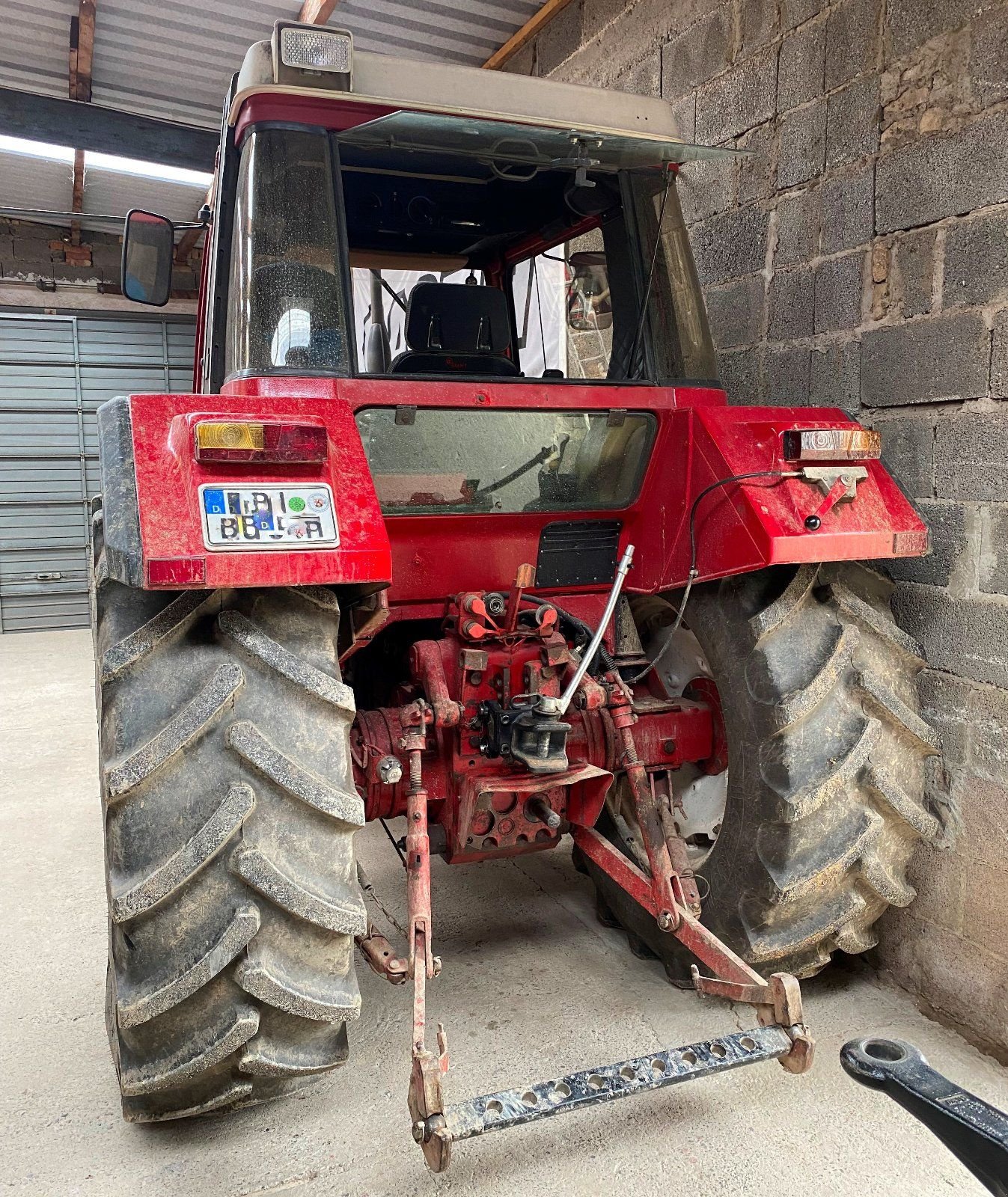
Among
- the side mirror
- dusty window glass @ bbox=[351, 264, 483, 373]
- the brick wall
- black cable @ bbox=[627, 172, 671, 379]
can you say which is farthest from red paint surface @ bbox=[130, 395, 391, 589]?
the brick wall

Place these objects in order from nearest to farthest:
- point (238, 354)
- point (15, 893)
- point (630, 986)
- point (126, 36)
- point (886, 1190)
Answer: point (886, 1190)
point (238, 354)
point (630, 986)
point (15, 893)
point (126, 36)

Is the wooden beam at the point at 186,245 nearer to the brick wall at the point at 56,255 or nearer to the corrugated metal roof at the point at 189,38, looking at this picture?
the brick wall at the point at 56,255

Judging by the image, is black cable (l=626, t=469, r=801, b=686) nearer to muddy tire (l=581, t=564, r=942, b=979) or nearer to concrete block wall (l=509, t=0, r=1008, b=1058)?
muddy tire (l=581, t=564, r=942, b=979)

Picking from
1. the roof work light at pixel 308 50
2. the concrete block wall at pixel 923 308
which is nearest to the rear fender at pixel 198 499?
the roof work light at pixel 308 50

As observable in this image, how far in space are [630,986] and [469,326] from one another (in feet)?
6.44

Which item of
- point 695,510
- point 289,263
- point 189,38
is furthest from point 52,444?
point 695,510

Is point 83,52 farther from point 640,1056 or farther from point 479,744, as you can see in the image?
point 640,1056

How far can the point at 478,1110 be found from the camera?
158 cm

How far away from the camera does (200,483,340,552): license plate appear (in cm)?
163

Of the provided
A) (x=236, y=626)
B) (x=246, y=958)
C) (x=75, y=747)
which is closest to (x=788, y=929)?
(x=246, y=958)

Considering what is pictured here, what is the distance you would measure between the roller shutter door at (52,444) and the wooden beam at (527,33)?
6.83 meters

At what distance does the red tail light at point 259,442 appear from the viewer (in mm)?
1646

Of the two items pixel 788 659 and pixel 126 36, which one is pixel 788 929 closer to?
pixel 788 659

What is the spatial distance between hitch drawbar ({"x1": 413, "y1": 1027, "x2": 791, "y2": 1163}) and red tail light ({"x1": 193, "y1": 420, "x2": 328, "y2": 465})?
117 centimetres
